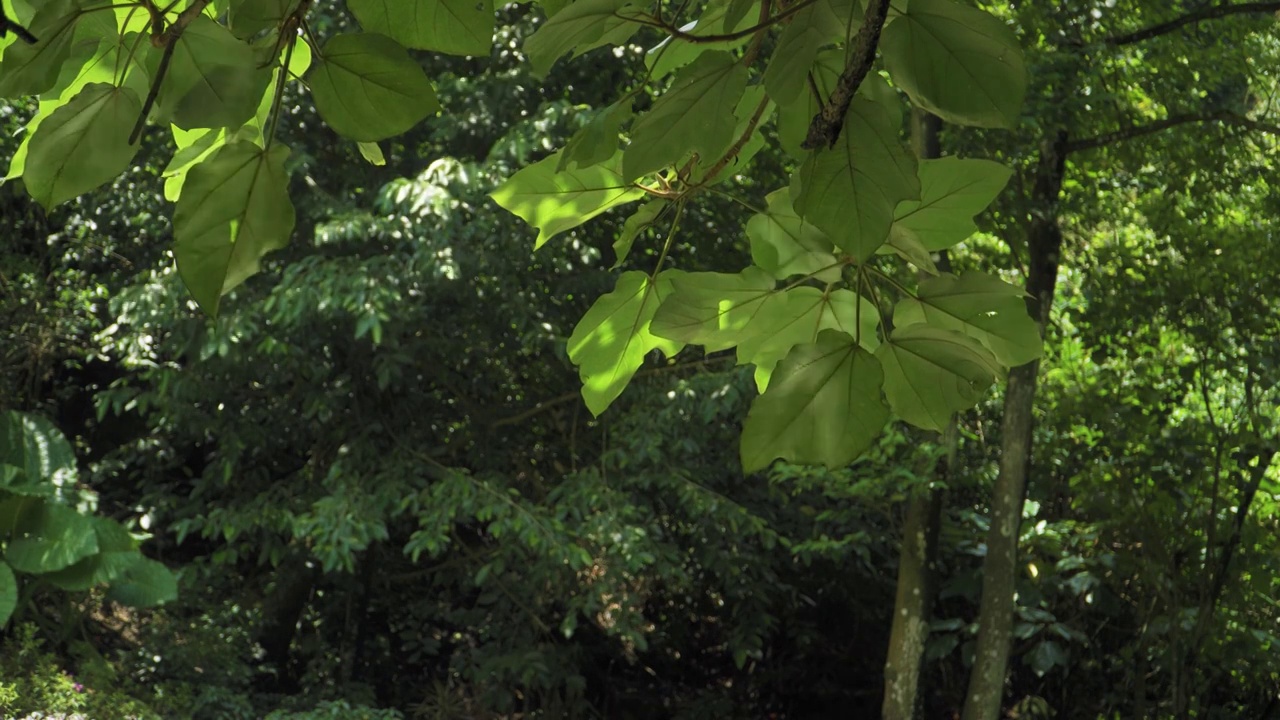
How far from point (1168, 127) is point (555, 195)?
184 inches

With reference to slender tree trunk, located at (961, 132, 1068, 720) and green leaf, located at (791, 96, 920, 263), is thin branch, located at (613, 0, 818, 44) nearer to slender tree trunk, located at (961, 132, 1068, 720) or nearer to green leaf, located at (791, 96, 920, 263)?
green leaf, located at (791, 96, 920, 263)

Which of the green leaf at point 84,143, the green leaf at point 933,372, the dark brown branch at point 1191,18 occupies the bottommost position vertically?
the green leaf at point 933,372

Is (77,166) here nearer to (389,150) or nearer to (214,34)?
(214,34)

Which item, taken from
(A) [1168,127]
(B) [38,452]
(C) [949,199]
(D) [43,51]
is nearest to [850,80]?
(C) [949,199]

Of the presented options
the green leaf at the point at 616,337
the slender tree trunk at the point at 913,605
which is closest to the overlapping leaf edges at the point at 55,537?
the slender tree trunk at the point at 913,605

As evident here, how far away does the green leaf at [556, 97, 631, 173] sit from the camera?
0.43 m

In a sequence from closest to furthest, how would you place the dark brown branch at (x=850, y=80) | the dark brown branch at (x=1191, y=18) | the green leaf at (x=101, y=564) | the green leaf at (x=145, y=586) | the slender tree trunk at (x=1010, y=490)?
the dark brown branch at (x=850, y=80)
the dark brown branch at (x=1191, y=18)
the slender tree trunk at (x=1010, y=490)
the green leaf at (x=101, y=564)
the green leaf at (x=145, y=586)

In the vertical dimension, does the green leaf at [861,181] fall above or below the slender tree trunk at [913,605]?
below

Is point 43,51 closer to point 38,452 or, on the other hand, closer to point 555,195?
point 555,195

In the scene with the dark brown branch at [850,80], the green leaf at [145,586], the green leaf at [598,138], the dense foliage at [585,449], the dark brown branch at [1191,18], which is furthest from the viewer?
the green leaf at [145,586]

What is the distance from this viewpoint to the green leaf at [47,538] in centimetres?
497

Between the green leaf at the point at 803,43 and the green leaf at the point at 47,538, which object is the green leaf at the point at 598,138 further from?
the green leaf at the point at 47,538

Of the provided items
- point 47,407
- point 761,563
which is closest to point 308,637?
point 47,407

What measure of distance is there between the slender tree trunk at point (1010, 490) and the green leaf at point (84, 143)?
460 centimetres
